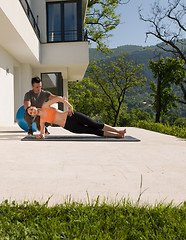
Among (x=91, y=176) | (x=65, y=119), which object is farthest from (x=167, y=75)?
(x=91, y=176)

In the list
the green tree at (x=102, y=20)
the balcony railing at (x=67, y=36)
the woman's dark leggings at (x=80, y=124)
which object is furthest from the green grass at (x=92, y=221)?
the green tree at (x=102, y=20)

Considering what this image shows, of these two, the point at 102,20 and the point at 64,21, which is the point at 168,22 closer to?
the point at 102,20

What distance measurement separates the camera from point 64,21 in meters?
13.6

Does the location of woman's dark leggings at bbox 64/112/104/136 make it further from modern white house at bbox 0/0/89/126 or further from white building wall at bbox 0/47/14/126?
modern white house at bbox 0/0/89/126

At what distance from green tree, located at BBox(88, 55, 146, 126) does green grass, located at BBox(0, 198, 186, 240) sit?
25.4 metres

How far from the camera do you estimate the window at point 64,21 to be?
13.4m

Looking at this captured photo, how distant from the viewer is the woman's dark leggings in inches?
207

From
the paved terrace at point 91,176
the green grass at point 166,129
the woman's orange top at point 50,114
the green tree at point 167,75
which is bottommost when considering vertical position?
the green grass at point 166,129

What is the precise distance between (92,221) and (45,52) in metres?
12.8

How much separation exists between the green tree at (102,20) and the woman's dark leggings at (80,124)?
65.3ft

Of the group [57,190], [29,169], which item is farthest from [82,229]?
[29,169]

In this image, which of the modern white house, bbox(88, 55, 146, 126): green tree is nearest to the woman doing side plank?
the modern white house

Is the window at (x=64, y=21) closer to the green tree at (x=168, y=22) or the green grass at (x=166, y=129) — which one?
the green grass at (x=166, y=129)

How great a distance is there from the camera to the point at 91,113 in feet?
104
